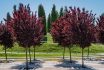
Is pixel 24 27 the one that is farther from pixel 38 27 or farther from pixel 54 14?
pixel 54 14

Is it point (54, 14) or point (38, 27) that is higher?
point (54, 14)

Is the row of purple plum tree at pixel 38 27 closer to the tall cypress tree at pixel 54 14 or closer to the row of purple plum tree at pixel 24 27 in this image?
the row of purple plum tree at pixel 24 27

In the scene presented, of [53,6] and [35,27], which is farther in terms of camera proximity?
[53,6]

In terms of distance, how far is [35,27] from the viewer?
120 ft

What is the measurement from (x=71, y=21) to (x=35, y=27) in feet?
15.7

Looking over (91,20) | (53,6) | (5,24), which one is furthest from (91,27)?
(53,6)

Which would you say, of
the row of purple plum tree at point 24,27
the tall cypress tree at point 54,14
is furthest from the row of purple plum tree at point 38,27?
the tall cypress tree at point 54,14

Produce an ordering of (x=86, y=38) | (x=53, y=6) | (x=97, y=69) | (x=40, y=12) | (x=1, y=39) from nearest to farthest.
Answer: (x=97, y=69), (x=86, y=38), (x=1, y=39), (x=40, y=12), (x=53, y=6)

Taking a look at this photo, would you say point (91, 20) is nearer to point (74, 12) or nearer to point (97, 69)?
point (74, 12)

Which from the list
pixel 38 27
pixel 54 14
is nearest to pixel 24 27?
pixel 38 27

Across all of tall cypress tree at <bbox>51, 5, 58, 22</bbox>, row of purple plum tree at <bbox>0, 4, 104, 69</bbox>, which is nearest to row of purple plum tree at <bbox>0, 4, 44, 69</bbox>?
row of purple plum tree at <bbox>0, 4, 104, 69</bbox>

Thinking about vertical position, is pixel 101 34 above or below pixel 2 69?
above

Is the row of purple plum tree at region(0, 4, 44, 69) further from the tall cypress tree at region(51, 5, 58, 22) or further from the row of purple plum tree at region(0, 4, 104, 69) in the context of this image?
the tall cypress tree at region(51, 5, 58, 22)

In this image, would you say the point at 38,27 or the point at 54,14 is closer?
the point at 38,27
